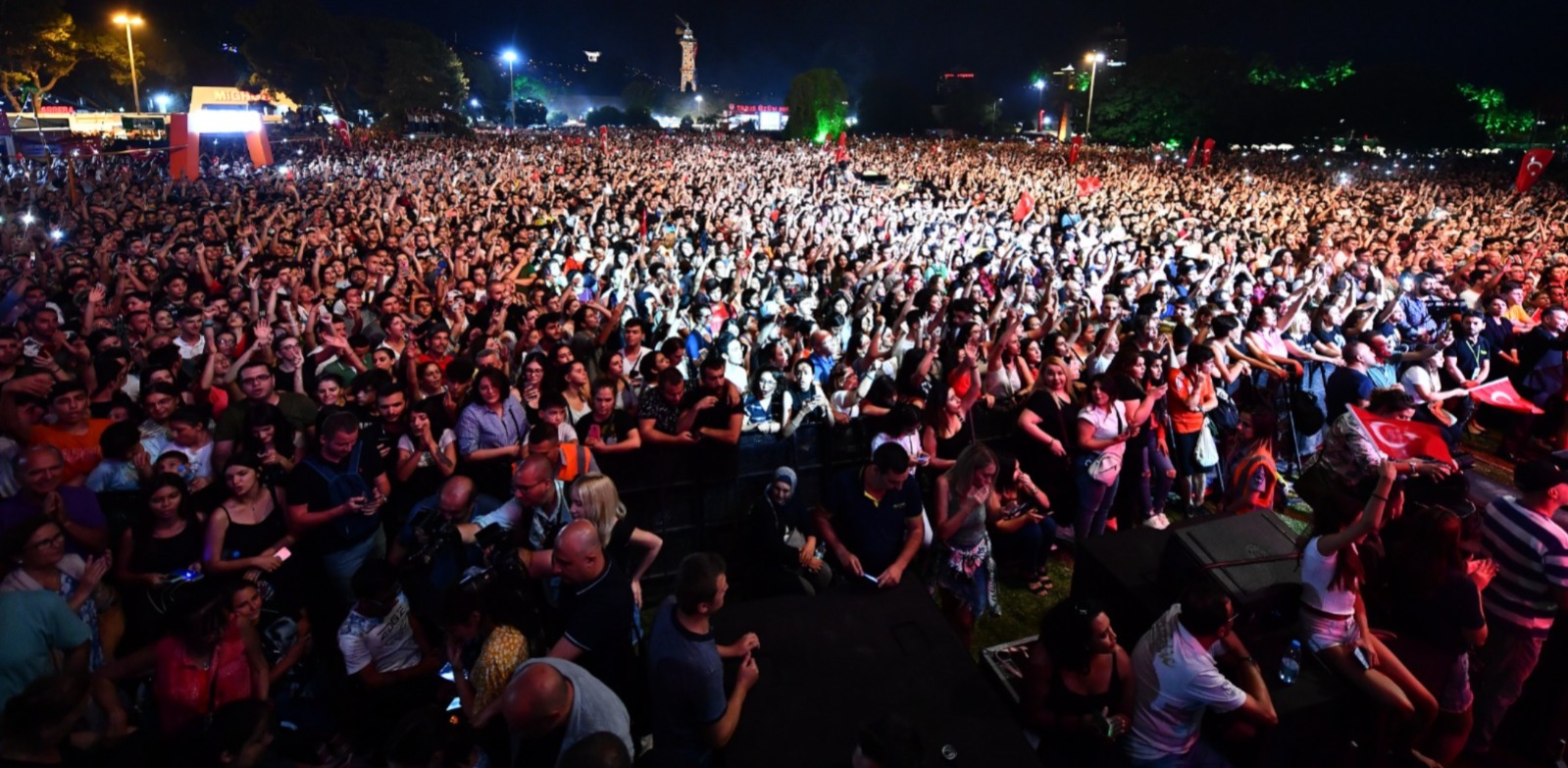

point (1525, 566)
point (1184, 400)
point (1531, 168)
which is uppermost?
point (1531, 168)

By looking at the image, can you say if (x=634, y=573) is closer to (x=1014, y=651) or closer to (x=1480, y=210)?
(x=1014, y=651)

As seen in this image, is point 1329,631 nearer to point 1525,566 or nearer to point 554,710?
point 1525,566

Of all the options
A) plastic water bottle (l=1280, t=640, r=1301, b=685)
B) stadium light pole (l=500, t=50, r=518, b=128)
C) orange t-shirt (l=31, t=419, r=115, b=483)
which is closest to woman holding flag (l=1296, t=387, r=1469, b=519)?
plastic water bottle (l=1280, t=640, r=1301, b=685)

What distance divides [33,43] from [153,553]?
140 feet

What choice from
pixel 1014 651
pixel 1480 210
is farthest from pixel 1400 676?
pixel 1480 210

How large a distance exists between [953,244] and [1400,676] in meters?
9.93

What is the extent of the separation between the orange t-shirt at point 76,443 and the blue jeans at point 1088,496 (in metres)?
5.49

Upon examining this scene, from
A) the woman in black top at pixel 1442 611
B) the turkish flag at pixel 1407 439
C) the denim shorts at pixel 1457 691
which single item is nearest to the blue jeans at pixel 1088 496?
the turkish flag at pixel 1407 439

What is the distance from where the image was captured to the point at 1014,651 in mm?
3559

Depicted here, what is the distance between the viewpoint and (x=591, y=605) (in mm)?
2957

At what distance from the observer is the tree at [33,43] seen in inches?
1208

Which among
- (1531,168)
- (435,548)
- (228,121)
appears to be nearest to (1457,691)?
(435,548)

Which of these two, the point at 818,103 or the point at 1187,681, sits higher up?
the point at 818,103

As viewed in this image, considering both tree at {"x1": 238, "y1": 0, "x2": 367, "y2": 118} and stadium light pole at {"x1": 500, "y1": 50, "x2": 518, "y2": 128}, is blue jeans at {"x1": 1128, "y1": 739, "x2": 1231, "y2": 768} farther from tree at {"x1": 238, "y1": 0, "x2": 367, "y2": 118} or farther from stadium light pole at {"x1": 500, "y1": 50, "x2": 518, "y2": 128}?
stadium light pole at {"x1": 500, "y1": 50, "x2": 518, "y2": 128}
